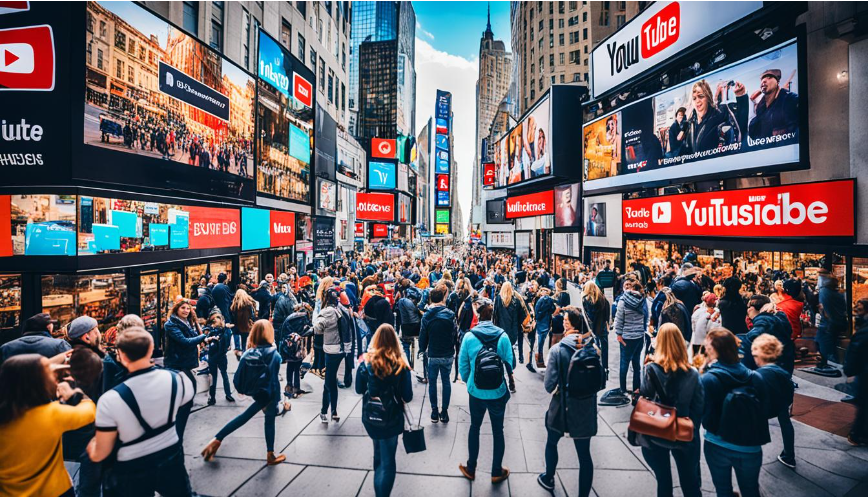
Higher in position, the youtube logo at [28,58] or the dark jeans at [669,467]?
the youtube logo at [28,58]

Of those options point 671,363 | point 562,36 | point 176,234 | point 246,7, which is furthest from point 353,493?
point 562,36

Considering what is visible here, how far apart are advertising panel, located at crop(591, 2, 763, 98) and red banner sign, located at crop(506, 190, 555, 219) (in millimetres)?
7259

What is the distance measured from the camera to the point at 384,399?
3.79m

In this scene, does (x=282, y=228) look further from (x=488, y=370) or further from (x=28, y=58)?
(x=488, y=370)

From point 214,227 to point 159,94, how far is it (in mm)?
4591

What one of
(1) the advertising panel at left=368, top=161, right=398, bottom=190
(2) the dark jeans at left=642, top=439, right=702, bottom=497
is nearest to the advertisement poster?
(2) the dark jeans at left=642, top=439, right=702, bottom=497

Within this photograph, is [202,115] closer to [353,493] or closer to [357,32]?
[353,493]

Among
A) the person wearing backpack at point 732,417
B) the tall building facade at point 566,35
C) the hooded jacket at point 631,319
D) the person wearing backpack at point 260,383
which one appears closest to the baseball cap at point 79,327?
the person wearing backpack at point 260,383

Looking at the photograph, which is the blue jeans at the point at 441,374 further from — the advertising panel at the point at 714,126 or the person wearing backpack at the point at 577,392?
the advertising panel at the point at 714,126

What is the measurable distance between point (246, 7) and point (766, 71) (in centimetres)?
2292

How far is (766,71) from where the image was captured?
10039 millimetres

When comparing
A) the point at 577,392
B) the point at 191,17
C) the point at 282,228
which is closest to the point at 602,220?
the point at 282,228

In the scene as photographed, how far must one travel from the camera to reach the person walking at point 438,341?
18.9 ft

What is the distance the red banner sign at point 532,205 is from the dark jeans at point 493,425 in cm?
2053
